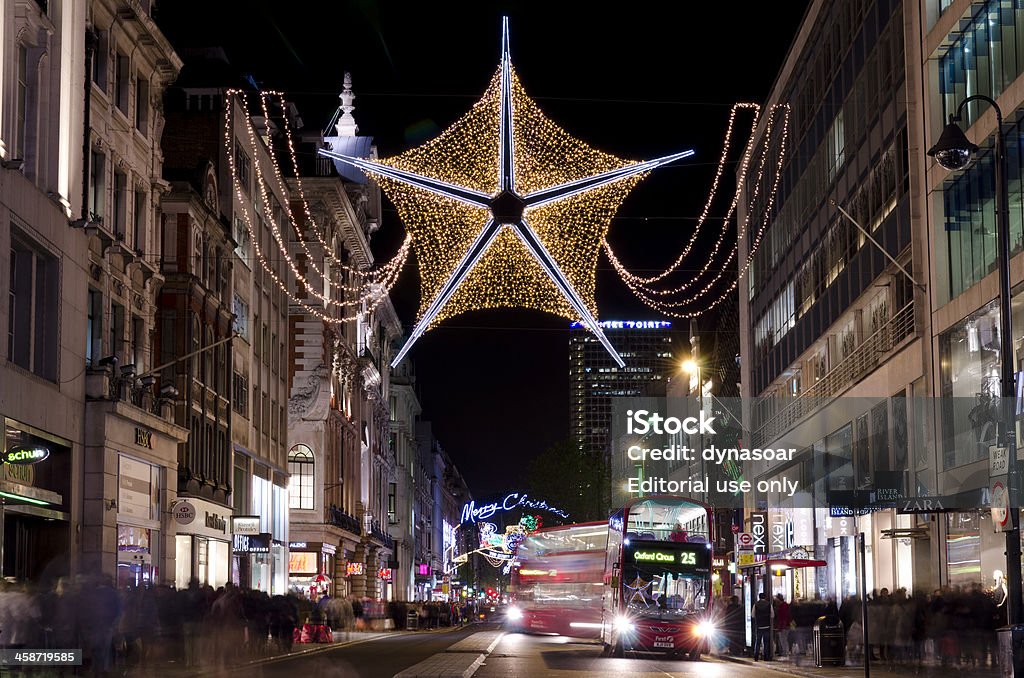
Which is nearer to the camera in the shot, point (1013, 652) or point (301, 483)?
point (1013, 652)

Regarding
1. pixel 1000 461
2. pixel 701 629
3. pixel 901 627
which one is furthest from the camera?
pixel 701 629

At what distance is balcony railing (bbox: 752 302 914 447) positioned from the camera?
44.4 meters

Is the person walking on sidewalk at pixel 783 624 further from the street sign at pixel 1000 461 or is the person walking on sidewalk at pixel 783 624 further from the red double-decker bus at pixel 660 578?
the street sign at pixel 1000 461

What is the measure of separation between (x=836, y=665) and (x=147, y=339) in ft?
69.1

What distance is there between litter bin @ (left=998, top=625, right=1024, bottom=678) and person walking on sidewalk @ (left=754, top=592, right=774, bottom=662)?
65.1 feet

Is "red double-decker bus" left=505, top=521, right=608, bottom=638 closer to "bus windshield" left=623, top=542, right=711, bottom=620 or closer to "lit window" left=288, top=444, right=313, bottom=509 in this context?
"bus windshield" left=623, top=542, right=711, bottom=620

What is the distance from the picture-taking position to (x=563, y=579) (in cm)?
5044

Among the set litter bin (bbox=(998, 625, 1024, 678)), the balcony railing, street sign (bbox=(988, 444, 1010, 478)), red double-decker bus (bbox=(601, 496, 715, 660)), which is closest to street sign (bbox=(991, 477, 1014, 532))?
street sign (bbox=(988, 444, 1010, 478))

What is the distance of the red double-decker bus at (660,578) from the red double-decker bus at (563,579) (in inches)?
210

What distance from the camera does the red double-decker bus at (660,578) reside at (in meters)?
38.7

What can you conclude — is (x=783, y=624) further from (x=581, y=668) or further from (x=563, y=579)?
(x=563, y=579)

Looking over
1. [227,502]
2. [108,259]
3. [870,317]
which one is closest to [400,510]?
[227,502]

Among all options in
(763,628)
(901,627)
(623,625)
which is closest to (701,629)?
(763,628)

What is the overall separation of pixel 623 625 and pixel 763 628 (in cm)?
432
